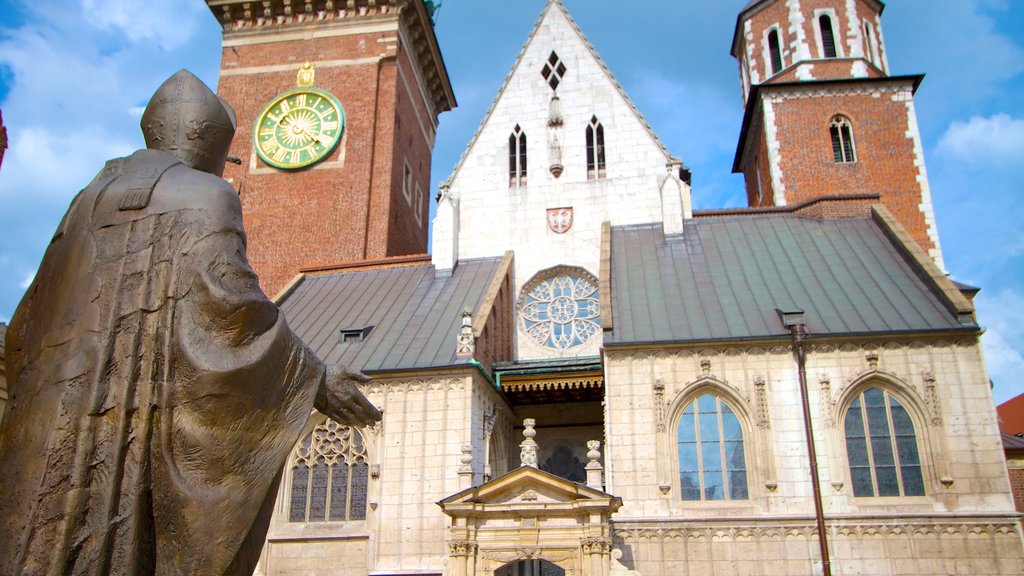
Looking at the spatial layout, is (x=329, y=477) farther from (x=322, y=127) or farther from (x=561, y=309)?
(x=322, y=127)

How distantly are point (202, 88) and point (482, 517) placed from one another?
13757mm

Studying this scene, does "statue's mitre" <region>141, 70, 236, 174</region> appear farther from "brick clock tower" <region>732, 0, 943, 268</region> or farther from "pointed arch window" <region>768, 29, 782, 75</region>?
"pointed arch window" <region>768, 29, 782, 75</region>

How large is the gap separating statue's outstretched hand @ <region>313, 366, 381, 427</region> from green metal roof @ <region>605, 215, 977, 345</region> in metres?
15.3

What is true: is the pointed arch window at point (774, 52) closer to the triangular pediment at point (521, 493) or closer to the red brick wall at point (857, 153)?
the red brick wall at point (857, 153)

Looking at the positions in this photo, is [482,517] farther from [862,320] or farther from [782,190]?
[782,190]

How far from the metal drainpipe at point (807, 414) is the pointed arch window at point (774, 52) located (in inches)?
626

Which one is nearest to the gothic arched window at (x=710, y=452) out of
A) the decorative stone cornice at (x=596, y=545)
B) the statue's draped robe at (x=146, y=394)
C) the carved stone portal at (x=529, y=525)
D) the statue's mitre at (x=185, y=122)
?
the carved stone portal at (x=529, y=525)

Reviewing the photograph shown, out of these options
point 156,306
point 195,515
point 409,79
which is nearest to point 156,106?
point 156,306

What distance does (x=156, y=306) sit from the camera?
429 cm

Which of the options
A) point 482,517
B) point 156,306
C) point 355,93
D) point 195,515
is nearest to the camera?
point 195,515

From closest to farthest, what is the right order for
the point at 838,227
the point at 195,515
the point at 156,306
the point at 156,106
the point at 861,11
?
1. the point at 195,515
2. the point at 156,306
3. the point at 156,106
4. the point at 838,227
5. the point at 861,11

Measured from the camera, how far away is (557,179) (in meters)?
26.7

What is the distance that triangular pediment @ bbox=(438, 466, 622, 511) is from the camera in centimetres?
1719

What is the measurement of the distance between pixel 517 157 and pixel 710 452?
1222 centimetres
